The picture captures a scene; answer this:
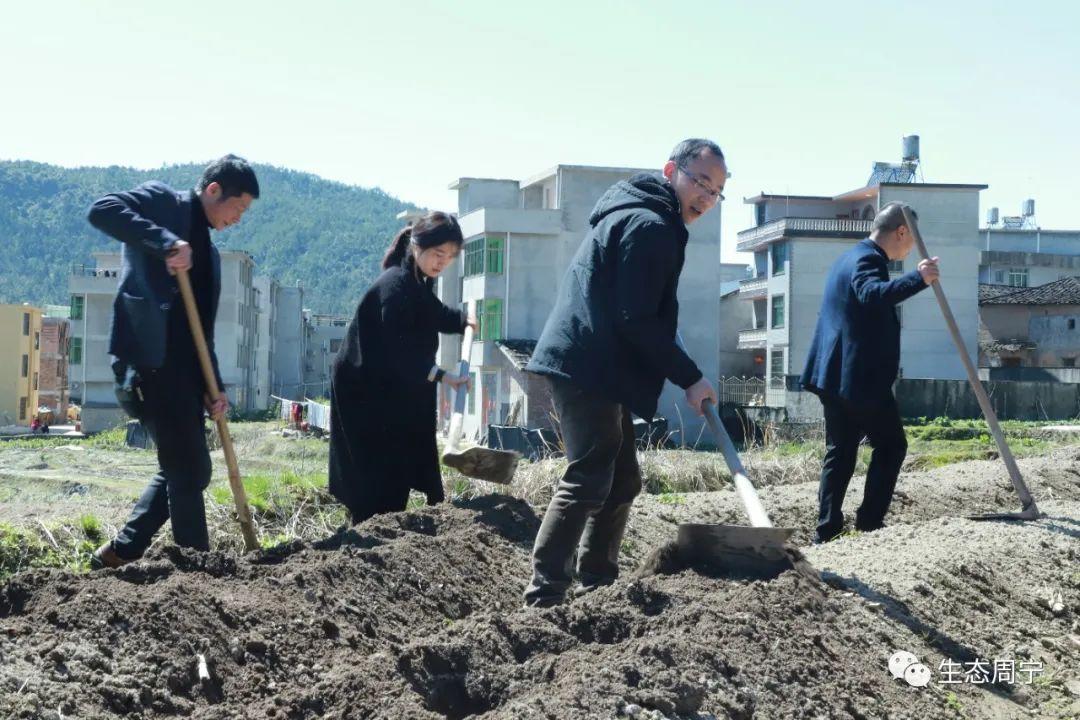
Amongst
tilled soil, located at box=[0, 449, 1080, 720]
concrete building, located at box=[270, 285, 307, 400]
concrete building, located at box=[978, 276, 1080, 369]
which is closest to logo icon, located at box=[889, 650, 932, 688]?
tilled soil, located at box=[0, 449, 1080, 720]

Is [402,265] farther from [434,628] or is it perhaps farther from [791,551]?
[791,551]

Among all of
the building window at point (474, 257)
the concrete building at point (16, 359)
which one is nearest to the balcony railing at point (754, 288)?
the building window at point (474, 257)

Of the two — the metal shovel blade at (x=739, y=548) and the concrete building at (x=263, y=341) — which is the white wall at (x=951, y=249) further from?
the metal shovel blade at (x=739, y=548)

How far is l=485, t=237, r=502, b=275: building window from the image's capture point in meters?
43.5

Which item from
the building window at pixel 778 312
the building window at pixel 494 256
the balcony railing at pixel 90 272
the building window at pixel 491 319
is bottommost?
the building window at pixel 491 319

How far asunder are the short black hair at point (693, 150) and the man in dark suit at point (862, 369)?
205 centimetres

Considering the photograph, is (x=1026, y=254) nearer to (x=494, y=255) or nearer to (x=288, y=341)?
(x=494, y=255)

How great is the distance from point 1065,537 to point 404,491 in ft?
11.1

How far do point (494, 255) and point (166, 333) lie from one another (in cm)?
3834

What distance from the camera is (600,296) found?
4.77m

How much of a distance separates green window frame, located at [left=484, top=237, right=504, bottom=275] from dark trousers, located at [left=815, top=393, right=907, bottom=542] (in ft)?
121

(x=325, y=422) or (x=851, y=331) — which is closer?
(x=851, y=331)

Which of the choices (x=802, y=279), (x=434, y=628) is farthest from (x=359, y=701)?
(x=802, y=279)

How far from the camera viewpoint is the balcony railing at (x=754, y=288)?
57.1 meters
